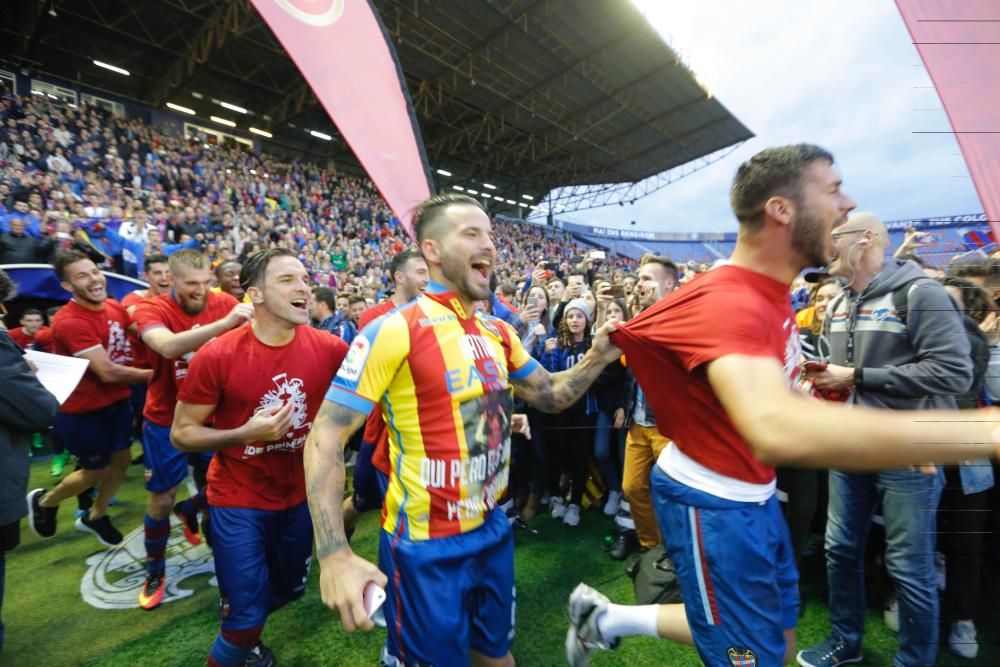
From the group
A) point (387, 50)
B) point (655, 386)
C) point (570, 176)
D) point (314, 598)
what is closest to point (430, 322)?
point (655, 386)

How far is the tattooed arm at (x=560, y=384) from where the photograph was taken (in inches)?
82.3

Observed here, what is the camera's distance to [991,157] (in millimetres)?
779

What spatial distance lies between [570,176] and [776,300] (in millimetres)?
32306

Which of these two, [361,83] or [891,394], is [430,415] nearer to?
[891,394]

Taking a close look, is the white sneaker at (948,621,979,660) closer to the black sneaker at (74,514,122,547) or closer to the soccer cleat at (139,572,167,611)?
the soccer cleat at (139,572,167,611)

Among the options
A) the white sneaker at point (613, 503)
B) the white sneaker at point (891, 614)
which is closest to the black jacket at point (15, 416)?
the white sneaker at point (613, 503)

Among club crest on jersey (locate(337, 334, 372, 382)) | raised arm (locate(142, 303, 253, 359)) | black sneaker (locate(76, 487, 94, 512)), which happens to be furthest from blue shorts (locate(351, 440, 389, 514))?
black sneaker (locate(76, 487, 94, 512))

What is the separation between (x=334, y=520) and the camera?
139cm

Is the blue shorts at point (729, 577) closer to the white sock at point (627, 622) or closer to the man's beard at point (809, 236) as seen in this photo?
the white sock at point (627, 622)

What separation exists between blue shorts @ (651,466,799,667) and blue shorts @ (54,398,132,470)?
4.63m

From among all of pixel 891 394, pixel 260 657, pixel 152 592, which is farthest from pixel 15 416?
pixel 891 394

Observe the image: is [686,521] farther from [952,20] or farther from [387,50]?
[387,50]

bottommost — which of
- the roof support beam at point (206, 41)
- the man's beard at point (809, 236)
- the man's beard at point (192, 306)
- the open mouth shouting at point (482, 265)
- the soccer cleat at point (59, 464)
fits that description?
the soccer cleat at point (59, 464)

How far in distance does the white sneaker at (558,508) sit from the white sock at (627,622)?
2.62m
